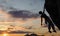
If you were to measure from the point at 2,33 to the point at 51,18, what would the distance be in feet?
20.7

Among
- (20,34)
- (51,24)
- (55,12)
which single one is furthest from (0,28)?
(55,12)

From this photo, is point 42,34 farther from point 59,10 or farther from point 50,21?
point 59,10

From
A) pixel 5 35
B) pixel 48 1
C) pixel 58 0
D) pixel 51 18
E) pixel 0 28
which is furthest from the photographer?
pixel 5 35

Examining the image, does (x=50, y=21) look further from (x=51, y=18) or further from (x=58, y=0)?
(x=58, y=0)

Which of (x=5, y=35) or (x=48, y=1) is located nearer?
(x=48, y=1)

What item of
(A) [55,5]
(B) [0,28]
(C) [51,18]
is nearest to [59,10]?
(A) [55,5]

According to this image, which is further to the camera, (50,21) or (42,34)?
(42,34)

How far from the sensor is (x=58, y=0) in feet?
21.6

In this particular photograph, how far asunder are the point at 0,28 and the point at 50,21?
5306mm

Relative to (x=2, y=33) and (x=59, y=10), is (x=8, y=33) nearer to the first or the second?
(x=2, y=33)

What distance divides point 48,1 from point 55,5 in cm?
28

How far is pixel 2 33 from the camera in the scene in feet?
47.1

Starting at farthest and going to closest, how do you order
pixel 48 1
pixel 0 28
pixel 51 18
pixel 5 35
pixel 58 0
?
pixel 5 35, pixel 0 28, pixel 51 18, pixel 48 1, pixel 58 0

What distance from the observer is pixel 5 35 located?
14.3 metres
